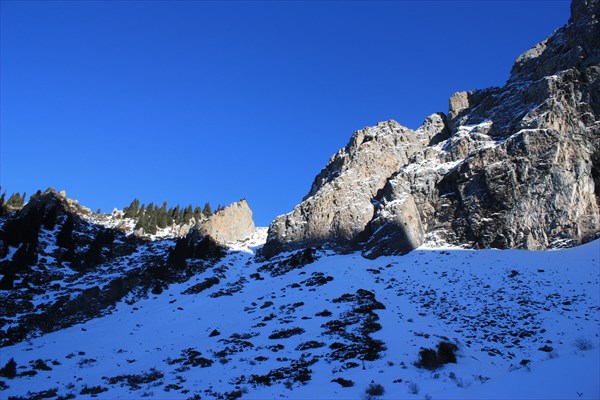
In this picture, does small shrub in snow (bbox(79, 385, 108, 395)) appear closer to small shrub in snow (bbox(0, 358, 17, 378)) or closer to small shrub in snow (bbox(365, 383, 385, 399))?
small shrub in snow (bbox(0, 358, 17, 378))

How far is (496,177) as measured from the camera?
156ft

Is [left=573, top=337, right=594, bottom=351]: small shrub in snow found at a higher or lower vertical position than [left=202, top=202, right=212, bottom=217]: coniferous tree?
lower

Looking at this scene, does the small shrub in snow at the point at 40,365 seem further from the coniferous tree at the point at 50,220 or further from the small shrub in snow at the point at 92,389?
the coniferous tree at the point at 50,220

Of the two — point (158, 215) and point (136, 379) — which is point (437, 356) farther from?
point (158, 215)

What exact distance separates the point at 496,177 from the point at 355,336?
3120cm

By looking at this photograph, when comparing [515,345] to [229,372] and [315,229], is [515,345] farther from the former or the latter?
[315,229]

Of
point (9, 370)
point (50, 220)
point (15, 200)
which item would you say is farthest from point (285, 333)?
point (15, 200)

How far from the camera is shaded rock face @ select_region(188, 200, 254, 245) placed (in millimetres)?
78875

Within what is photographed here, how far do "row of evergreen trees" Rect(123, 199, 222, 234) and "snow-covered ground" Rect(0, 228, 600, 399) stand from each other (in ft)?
158

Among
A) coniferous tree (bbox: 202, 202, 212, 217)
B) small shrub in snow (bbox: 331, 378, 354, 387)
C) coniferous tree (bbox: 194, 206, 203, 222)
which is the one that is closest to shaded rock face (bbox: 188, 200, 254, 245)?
coniferous tree (bbox: 194, 206, 203, 222)

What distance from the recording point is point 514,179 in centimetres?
4619

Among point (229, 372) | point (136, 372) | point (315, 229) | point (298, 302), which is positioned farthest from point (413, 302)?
point (315, 229)

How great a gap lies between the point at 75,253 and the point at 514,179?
5969 centimetres

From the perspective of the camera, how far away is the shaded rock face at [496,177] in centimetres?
4391
